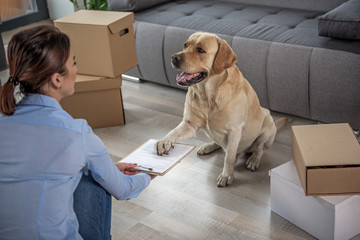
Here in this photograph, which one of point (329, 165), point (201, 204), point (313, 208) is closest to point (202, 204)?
point (201, 204)

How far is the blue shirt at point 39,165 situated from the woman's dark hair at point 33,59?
37mm

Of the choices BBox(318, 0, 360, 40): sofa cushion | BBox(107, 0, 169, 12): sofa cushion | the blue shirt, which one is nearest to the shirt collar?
the blue shirt

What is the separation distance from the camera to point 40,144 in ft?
4.10

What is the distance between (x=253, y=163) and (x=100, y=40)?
118 centimetres

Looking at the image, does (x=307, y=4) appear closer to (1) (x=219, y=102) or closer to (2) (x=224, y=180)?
(1) (x=219, y=102)

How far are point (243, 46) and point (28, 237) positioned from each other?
195cm

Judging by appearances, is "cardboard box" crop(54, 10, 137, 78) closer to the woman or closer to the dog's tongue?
the dog's tongue

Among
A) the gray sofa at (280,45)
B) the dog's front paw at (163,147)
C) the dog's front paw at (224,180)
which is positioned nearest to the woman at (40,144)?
the dog's front paw at (163,147)

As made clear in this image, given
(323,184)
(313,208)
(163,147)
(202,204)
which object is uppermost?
(163,147)

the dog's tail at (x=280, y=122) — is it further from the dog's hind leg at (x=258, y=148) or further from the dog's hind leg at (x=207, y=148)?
the dog's hind leg at (x=207, y=148)

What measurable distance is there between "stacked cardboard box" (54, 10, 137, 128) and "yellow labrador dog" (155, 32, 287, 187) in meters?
0.76

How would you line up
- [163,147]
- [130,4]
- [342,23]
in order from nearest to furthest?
[163,147] → [342,23] → [130,4]

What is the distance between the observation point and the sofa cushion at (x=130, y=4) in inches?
139

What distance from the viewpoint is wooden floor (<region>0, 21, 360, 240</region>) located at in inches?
80.0
